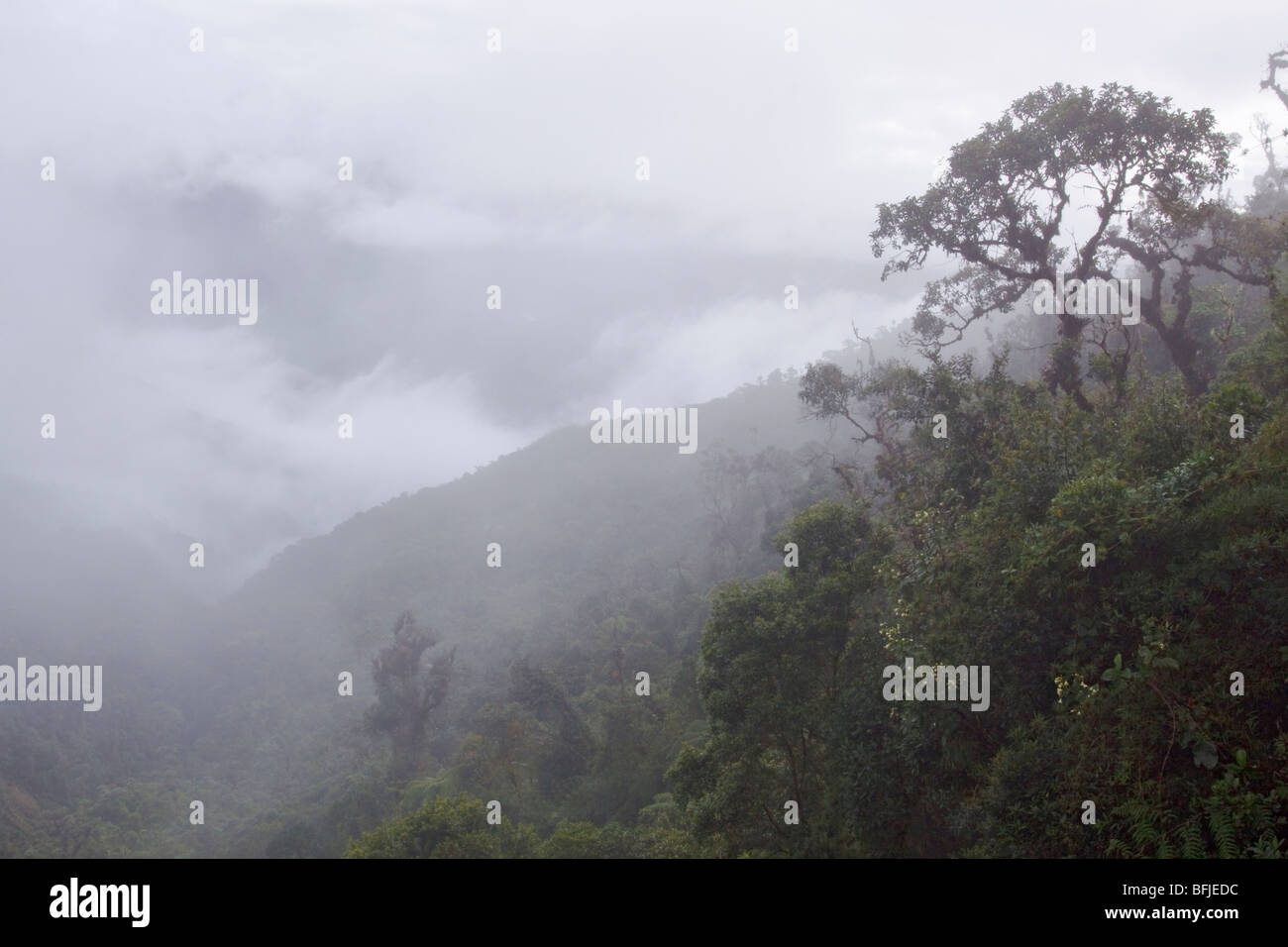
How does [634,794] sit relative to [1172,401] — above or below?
below

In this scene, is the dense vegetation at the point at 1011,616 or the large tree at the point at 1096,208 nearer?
the dense vegetation at the point at 1011,616

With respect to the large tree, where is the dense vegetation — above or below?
below

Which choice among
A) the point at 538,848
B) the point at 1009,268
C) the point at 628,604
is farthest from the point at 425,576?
the point at 1009,268

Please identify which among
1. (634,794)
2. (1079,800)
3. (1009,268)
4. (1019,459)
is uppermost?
(1009,268)

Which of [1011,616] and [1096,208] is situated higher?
[1096,208]

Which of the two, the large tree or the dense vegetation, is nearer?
the dense vegetation

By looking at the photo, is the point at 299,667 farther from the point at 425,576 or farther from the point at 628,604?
the point at 628,604

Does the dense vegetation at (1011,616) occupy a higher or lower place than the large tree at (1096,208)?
lower

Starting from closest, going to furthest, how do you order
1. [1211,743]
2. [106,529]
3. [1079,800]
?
[1211,743]
[1079,800]
[106,529]

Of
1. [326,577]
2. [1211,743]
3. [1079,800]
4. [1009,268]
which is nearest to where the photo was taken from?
[1211,743]
